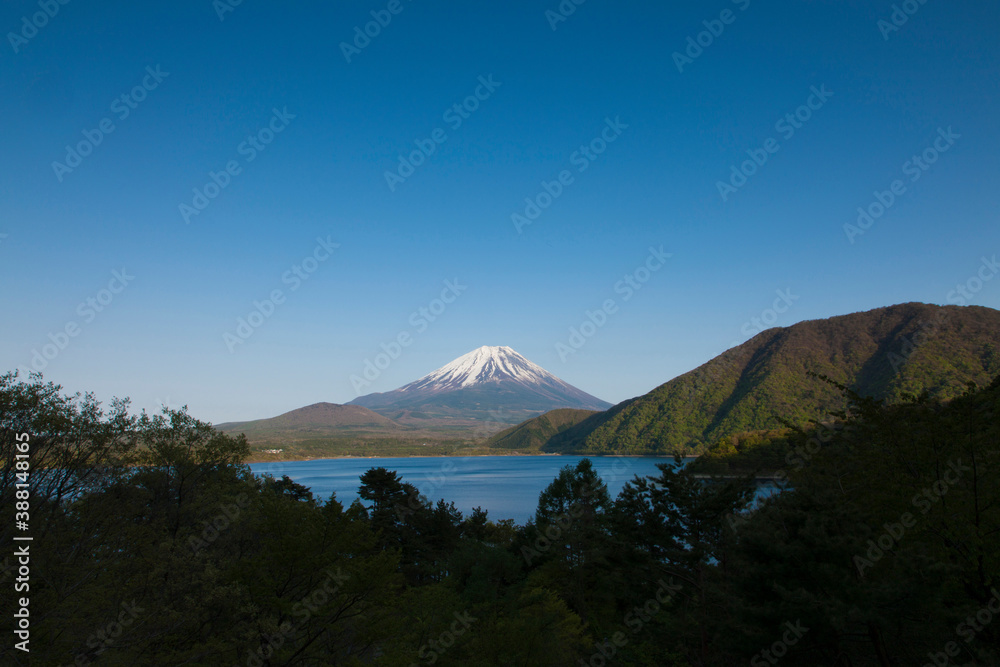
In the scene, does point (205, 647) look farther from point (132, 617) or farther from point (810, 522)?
point (810, 522)

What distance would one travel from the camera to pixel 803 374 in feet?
411

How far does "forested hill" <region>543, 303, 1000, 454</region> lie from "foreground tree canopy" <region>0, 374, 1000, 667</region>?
8596cm

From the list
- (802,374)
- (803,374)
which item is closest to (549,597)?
(802,374)

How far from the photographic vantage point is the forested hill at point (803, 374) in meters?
92.8

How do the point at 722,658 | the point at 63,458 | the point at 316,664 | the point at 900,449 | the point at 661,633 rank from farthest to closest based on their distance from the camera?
1. the point at 661,633
2. the point at 722,658
3. the point at 316,664
4. the point at 900,449
5. the point at 63,458

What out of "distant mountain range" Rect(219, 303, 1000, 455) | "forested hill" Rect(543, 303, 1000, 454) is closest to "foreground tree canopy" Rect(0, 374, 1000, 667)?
"distant mountain range" Rect(219, 303, 1000, 455)

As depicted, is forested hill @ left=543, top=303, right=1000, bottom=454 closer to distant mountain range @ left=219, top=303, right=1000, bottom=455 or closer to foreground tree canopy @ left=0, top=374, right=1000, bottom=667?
distant mountain range @ left=219, top=303, right=1000, bottom=455

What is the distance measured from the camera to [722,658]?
12125 millimetres

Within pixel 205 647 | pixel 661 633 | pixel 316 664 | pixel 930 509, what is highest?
pixel 930 509

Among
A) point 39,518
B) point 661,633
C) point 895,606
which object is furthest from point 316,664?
point 895,606

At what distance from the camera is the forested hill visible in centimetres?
9275

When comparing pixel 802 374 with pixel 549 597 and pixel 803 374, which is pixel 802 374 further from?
pixel 549 597

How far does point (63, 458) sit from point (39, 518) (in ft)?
3.35

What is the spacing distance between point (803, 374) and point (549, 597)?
133927mm
